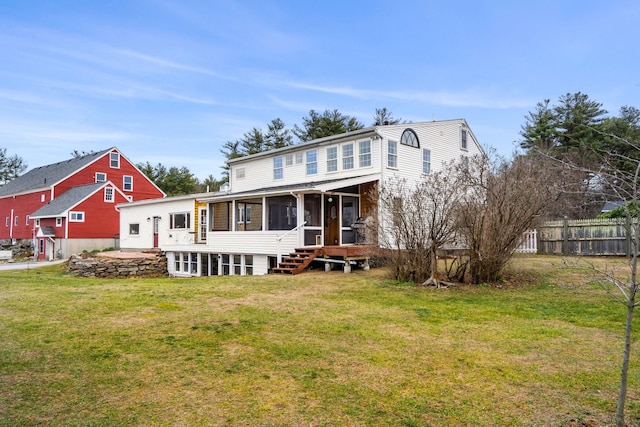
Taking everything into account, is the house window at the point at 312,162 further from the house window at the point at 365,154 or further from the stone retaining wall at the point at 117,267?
the stone retaining wall at the point at 117,267

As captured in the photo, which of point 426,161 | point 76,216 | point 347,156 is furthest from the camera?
point 76,216

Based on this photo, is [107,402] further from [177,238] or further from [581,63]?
[177,238]

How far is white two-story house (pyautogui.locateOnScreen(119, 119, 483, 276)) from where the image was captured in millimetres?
15359

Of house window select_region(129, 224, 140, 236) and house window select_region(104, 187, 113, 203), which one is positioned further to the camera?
house window select_region(104, 187, 113, 203)

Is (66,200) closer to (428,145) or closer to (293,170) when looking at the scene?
(293,170)

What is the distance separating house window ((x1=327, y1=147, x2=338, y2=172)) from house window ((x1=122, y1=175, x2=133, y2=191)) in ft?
76.1

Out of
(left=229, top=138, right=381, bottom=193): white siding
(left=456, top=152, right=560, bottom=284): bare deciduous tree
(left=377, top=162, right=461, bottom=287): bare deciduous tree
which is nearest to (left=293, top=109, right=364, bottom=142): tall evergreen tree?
(left=229, top=138, right=381, bottom=193): white siding

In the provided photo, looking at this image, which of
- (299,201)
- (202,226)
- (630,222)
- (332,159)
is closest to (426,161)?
(332,159)

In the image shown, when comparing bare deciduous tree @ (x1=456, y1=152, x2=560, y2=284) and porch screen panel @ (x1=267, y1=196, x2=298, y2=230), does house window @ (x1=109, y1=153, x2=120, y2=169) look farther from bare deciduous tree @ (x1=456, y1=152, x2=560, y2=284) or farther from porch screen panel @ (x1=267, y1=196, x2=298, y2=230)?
bare deciduous tree @ (x1=456, y1=152, x2=560, y2=284)

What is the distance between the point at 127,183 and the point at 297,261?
2575 cm

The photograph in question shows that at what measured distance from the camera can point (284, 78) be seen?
2345 centimetres

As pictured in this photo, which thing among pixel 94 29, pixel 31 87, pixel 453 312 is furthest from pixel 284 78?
pixel 453 312

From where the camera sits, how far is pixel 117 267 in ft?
62.4

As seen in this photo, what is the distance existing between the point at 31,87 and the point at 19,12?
8.05m
